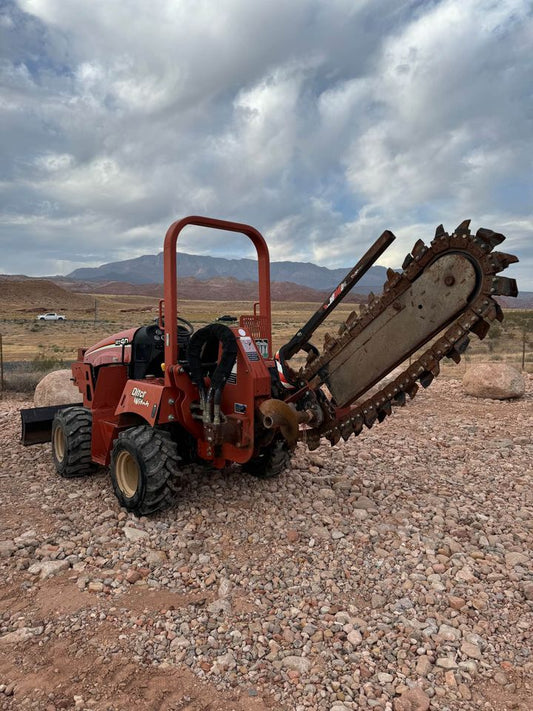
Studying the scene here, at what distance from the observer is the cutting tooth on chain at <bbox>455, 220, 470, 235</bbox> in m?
3.58

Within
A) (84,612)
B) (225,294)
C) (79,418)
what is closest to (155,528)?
Answer: (84,612)

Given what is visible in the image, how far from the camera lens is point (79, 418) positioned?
6.23 m

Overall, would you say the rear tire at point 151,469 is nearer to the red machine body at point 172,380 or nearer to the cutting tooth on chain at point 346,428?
the red machine body at point 172,380

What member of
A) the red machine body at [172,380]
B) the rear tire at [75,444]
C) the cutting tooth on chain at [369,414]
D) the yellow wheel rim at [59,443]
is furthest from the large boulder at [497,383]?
the yellow wheel rim at [59,443]

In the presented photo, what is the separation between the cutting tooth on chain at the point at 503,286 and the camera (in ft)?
11.1

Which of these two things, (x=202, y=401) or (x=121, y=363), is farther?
(x=121, y=363)

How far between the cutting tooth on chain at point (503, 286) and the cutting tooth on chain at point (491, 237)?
234 millimetres

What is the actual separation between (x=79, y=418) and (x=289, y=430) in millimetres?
3035

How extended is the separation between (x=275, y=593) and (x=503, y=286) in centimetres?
272

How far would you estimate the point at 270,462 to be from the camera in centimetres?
574

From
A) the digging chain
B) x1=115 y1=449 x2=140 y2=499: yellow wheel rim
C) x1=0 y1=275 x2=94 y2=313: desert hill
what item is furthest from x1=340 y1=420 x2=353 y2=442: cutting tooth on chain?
x1=0 y1=275 x2=94 y2=313: desert hill

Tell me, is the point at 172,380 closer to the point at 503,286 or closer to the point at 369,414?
the point at 369,414

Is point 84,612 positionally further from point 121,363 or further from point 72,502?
point 121,363

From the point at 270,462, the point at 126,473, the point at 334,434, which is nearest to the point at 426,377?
the point at 334,434
